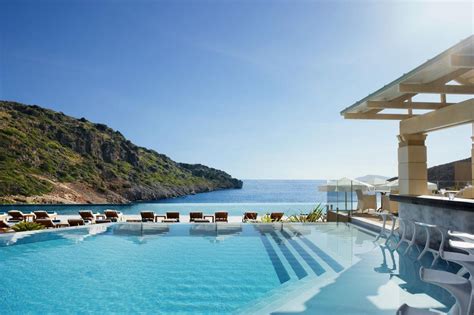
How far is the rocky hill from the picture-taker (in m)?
50.6

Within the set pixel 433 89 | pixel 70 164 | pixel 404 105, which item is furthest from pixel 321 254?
pixel 70 164

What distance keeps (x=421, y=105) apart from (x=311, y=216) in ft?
26.7

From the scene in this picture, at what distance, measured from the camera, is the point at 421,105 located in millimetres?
9297

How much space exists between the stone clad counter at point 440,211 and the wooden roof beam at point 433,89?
6.71ft

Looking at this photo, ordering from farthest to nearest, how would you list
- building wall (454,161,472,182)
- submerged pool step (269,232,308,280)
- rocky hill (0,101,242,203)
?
rocky hill (0,101,242,203) → building wall (454,161,472,182) → submerged pool step (269,232,308,280)

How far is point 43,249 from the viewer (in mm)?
10523

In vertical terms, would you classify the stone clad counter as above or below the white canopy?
below

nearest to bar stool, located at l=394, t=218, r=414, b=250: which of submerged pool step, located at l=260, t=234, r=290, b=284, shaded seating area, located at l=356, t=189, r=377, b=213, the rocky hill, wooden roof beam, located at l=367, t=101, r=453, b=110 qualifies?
wooden roof beam, located at l=367, t=101, r=453, b=110

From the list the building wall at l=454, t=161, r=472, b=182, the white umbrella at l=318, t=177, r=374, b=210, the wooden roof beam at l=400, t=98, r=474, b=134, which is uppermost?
the wooden roof beam at l=400, t=98, r=474, b=134

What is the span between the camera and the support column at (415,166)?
10.1 metres

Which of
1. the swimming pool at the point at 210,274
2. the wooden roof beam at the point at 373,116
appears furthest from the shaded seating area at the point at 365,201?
the wooden roof beam at the point at 373,116

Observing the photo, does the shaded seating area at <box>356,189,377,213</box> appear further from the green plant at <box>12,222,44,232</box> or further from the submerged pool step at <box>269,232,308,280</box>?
the green plant at <box>12,222,44,232</box>

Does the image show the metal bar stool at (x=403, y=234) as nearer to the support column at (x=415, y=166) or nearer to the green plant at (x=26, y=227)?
the support column at (x=415, y=166)

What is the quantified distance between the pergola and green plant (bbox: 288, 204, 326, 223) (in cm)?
608
